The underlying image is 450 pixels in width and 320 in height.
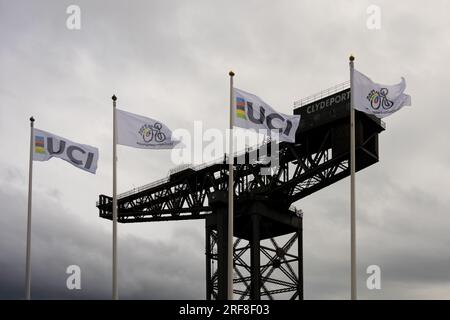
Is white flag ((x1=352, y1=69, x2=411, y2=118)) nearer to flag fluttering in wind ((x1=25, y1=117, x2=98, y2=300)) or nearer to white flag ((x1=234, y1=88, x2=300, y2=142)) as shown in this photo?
white flag ((x1=234, y1=88, x2=300, y2=142))

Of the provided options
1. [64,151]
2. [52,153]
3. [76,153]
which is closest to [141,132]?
[76,153]

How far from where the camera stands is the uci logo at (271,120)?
117ft

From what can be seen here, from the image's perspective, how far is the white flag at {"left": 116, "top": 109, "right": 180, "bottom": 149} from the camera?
38.5 m

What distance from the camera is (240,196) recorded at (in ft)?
209

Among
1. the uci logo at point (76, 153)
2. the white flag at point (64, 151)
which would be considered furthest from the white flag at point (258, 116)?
the uci logo at point (76, 153)

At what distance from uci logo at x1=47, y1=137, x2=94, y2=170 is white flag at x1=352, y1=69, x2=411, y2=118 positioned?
15.2 meters

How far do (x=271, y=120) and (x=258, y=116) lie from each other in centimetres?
89

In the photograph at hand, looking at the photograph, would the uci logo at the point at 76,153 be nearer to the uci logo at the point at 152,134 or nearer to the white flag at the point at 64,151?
the white flag at the point at 64,151

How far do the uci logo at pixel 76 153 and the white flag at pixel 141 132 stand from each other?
386 cm
